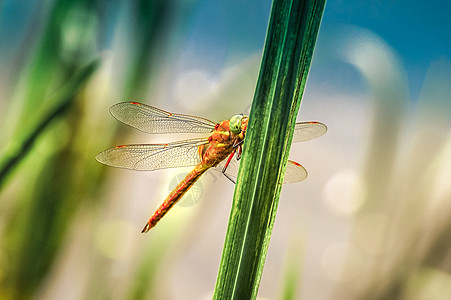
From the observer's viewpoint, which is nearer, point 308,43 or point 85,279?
point 308,43

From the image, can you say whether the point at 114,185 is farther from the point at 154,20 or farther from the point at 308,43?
the point at 308,43

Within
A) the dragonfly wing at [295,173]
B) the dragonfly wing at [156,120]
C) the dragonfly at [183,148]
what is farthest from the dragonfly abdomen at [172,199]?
the dragonfly wing at [295,173]

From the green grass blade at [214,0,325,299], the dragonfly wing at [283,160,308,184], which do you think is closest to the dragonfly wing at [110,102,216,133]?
the dragonfly wing at [283,160,308,184]

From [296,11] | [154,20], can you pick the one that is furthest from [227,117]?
[296,11]

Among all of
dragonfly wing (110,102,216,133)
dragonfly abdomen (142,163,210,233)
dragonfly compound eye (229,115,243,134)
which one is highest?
dragonfly compound eye (229,115,243,134)

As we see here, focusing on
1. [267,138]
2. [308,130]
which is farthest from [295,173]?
[267,138]

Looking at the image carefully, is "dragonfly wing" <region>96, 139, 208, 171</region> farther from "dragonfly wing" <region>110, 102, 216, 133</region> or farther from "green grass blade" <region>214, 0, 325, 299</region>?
"green grass blade" <region>214, 0, 325, 299</region>

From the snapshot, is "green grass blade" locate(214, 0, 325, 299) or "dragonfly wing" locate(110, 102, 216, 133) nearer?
"green grass blade" locate(214, 0, 325, 299)

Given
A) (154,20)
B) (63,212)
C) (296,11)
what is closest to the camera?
(296,11)
